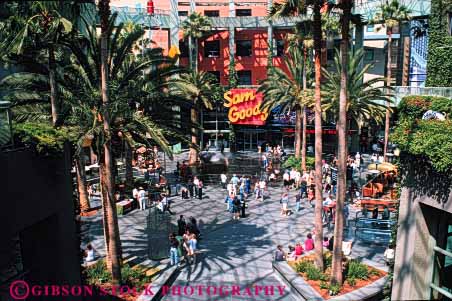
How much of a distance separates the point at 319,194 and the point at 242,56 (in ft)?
113

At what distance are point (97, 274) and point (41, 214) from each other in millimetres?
5761

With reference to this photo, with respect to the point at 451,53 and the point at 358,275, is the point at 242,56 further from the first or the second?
the point at 358,275

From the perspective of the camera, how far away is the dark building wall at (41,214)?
31.4ft

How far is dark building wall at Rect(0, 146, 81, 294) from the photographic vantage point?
959 cm

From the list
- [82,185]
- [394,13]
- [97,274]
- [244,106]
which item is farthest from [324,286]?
[244,106]

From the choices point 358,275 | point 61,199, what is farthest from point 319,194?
point 61,199

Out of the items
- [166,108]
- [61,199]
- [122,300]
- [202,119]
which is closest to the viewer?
[61,199]

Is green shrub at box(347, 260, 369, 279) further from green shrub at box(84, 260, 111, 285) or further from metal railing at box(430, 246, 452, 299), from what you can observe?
green shrub at box(84, 260, 111, 285)

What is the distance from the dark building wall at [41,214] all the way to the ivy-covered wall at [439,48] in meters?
22.7

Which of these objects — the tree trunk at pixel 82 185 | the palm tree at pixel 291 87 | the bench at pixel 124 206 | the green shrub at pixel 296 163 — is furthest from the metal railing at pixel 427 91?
the tree trunk at pixel 82 185

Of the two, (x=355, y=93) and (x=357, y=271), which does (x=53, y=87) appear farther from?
(x=355, y=93)

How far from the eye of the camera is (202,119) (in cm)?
4588

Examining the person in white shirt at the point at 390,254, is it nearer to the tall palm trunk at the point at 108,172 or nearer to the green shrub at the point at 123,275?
the green shrub at the point at 123,275

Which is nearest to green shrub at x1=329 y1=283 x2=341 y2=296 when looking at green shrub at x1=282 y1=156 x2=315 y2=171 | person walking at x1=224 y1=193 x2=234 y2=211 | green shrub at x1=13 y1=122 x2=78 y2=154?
green shrub at x1=13 y1=122 x2=78 y2=154
